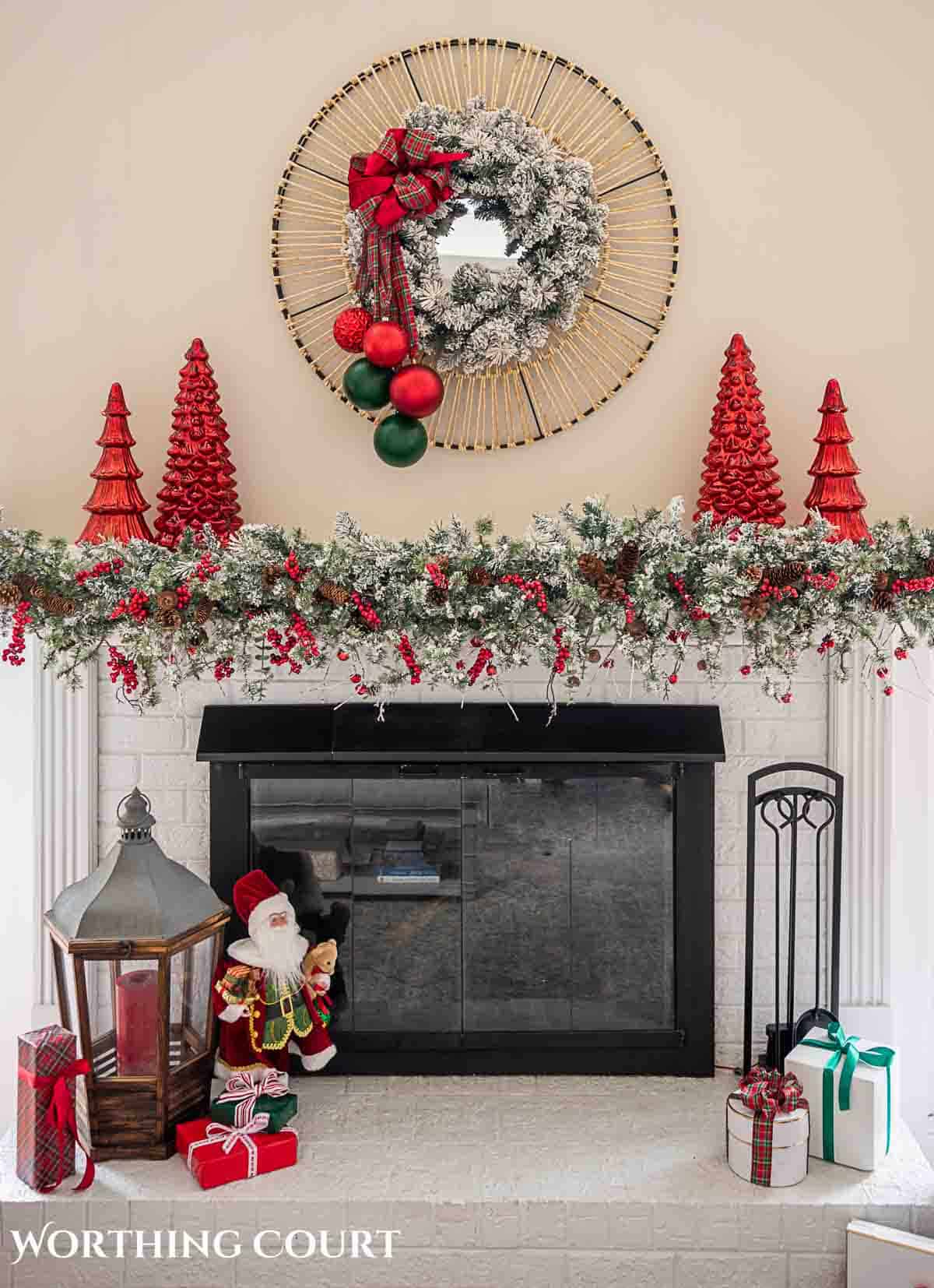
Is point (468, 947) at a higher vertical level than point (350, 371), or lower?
lower

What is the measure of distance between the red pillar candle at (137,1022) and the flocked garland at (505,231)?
1411 millimetres

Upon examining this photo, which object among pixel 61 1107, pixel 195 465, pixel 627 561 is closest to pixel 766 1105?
pixel 627 561

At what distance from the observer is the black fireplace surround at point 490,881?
2.35m

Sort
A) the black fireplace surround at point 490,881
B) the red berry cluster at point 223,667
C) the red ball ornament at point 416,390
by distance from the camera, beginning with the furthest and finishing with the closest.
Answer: the black fireplace surround at point 490,881 → the red ball ornament at point 416,390 → the red berry cluster at point 223,667

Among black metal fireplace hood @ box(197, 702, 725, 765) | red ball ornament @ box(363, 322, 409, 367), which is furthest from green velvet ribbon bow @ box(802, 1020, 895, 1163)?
red ball ornament @ box(363, 322, 409, 367)

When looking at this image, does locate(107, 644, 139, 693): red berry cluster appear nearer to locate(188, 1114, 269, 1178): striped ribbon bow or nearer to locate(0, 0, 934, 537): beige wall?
locate(0, 0, 934, 537): beige wall

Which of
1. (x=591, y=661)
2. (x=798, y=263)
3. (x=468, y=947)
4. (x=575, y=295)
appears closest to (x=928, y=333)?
(x=798, y=263)

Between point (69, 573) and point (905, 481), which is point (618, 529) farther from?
point (69, 573)

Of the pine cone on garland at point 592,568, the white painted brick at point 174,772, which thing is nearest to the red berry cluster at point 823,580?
the pine cone on garland at point 592,568

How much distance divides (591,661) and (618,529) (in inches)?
9.7

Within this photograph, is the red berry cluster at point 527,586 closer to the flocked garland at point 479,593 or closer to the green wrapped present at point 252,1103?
the flocked garland at point 479,593

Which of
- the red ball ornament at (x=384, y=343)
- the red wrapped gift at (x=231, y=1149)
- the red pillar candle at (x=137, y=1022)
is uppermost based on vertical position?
the red ball ornament at (x=384, y=343)

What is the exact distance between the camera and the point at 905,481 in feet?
7.65

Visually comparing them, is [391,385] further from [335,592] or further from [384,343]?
[335,592]
